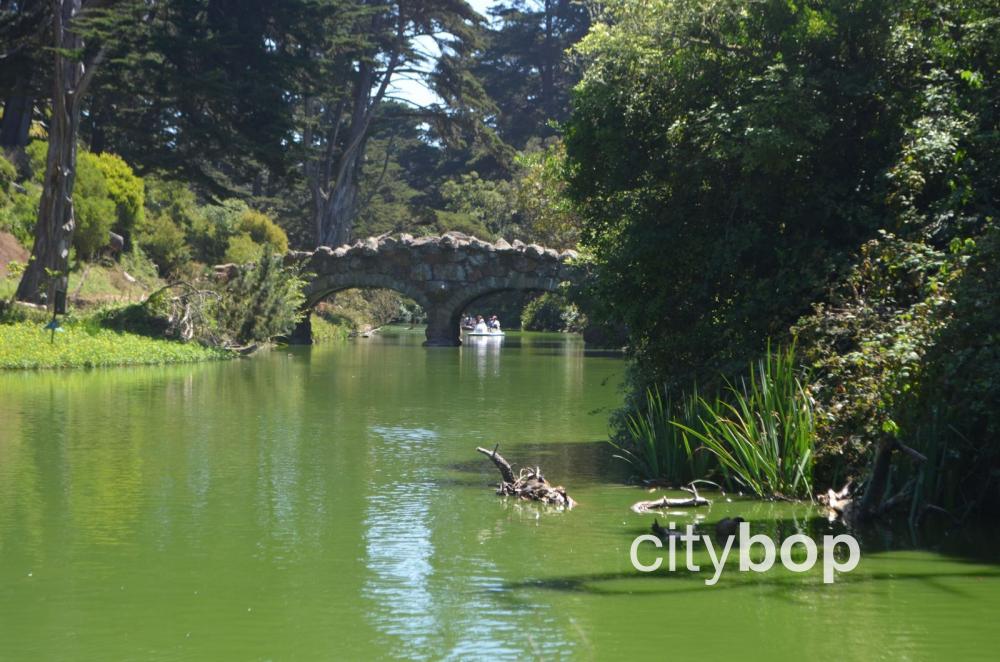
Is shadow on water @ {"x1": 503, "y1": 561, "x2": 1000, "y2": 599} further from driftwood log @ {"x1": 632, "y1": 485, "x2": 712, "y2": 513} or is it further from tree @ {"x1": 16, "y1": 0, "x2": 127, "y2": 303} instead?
tree @ {"x1": 16, "y1": 0, "x2": 127, "y2": 303}

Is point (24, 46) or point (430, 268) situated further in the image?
point (430, 268)

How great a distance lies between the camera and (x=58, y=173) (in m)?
27.9

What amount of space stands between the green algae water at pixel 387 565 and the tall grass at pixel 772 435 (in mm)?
383

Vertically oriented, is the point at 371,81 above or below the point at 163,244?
above

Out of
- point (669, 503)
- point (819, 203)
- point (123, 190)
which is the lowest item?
point (669, 503)

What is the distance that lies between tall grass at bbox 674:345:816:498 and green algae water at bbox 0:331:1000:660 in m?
0.38

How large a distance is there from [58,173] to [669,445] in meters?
19.7

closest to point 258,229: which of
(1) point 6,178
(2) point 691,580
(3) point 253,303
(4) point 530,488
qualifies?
(1) point 6,178

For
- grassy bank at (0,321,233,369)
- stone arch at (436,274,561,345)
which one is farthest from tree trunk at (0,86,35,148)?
stone arch at (436,274,561,345)

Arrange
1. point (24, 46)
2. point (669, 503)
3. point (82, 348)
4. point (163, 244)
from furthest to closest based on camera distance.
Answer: point (163, 244) < point (24, 46) < point (82, 348) < point (669, 503)

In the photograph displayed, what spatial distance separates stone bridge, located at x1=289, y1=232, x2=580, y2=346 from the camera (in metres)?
38.9

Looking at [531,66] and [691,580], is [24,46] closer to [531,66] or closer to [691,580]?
[691,580]

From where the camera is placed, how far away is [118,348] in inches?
1074

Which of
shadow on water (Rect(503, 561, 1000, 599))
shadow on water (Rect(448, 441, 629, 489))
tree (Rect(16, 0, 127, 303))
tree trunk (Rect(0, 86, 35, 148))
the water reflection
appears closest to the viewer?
the water reflection
